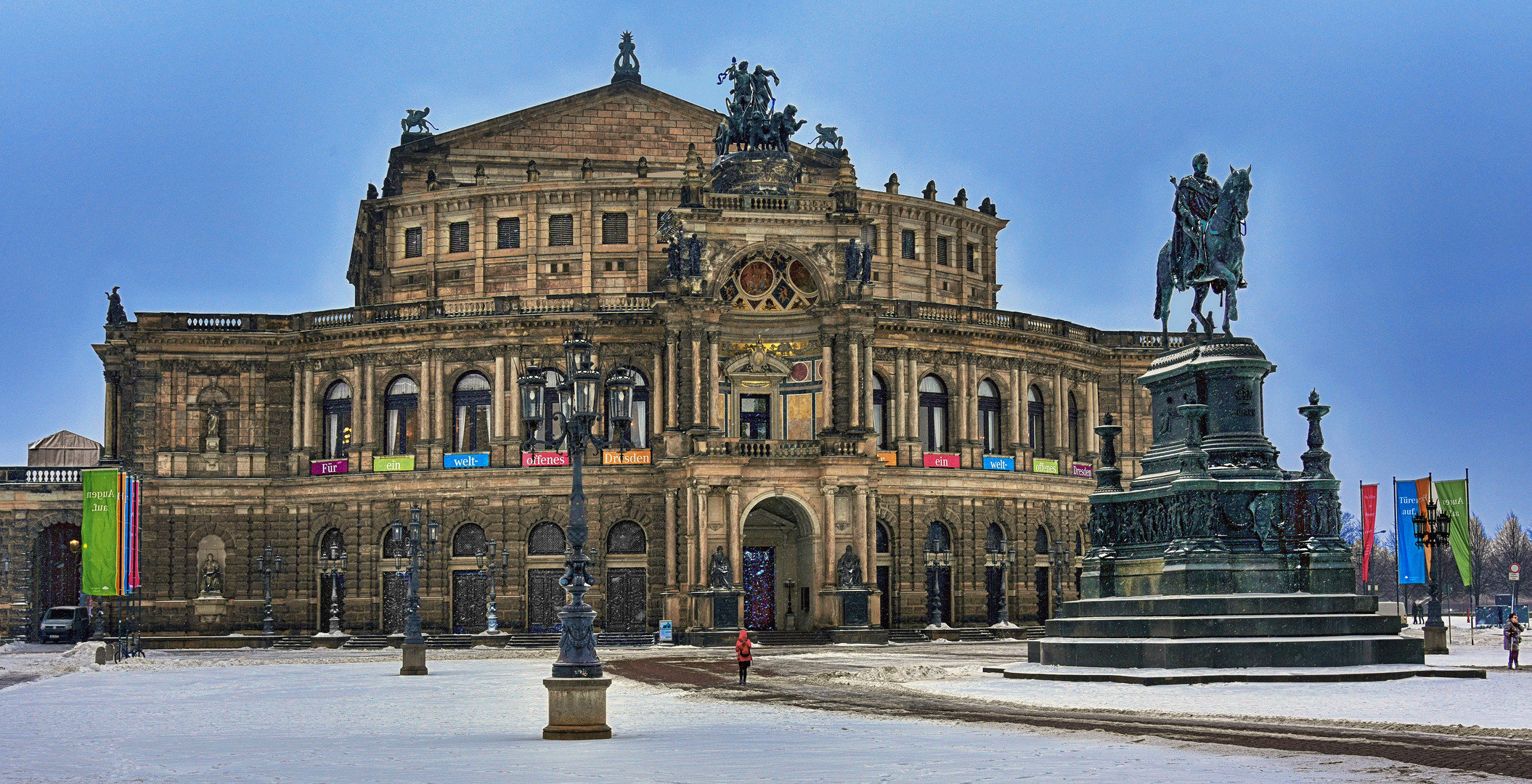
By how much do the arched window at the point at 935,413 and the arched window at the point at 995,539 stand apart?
12.9 ft

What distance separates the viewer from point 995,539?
7206cm

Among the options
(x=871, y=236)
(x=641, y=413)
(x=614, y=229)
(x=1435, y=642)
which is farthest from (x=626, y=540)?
(x=1435, y=642)

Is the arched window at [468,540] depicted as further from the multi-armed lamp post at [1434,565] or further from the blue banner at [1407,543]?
the multi-armed lamp post at [1434,565]

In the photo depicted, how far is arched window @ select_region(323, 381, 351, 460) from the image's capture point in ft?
234

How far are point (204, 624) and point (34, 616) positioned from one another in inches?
503

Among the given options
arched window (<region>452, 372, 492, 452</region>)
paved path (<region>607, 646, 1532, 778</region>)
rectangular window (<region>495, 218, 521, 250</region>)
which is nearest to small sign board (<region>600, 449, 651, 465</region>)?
arched window (<region>452, 372, 492, 452</region>)

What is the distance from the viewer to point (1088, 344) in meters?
75.5

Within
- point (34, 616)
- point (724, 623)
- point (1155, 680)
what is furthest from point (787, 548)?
point (1155, 680)

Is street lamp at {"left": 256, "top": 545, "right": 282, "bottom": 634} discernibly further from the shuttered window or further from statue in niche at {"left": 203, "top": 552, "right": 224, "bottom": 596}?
the shuttered window

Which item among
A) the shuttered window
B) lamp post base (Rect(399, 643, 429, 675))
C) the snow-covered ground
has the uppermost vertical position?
the shuttered window

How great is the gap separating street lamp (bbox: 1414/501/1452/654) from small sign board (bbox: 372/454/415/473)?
122 feet

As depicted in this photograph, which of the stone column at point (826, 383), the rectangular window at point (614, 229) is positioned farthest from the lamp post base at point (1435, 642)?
the rectangular window at point (614, 229)

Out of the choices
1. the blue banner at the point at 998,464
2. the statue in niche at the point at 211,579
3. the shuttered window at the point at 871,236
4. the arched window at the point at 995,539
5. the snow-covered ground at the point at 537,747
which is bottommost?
the snow-covered ground at the point at 537,747

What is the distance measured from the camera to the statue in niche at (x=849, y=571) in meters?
64.5
